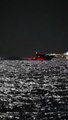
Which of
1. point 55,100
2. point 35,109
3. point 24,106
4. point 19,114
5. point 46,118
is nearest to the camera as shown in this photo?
point 46,118

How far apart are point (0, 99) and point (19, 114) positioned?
1885cm

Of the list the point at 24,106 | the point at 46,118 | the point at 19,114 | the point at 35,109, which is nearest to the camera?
the point at 46,118

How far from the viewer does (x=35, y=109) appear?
64438mm

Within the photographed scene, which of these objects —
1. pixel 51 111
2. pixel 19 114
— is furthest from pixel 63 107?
pixel 19 114

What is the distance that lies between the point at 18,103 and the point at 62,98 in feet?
37.4

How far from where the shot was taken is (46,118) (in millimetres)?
56188

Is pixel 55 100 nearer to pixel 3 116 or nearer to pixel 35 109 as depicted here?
pixel 35 109

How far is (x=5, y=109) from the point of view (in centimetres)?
6481

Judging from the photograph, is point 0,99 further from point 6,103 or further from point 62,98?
point 62,98

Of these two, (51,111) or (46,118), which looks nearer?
(46,118)

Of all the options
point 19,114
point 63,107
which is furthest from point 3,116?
point 63,107

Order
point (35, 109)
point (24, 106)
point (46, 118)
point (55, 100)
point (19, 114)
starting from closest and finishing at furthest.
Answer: point (46, 118), point (19, 114), point (35, 109), point (24, 106), point (55, 100)

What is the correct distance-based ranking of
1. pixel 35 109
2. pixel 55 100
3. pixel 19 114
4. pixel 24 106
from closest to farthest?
pixel 19 114
pixel 35 109
pixel 24 106
pixel 55 100

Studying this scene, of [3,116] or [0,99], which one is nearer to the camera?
[3,116]
